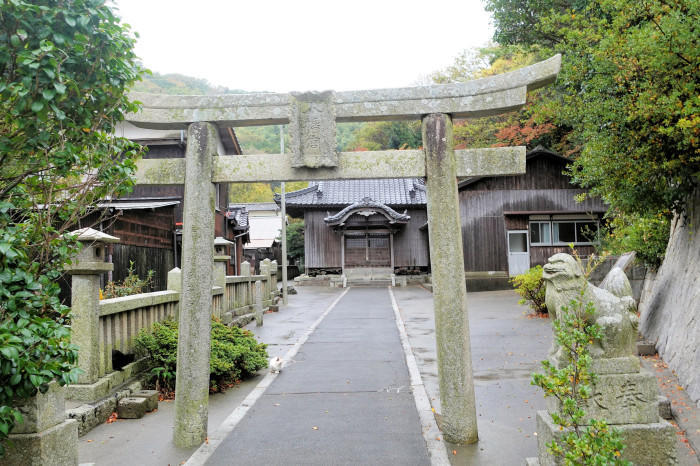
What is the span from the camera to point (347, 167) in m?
5.29

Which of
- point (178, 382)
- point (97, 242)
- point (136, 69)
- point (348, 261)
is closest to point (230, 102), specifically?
point (136, 69)

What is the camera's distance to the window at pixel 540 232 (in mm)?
23766

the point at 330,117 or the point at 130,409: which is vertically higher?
the point at 330,117

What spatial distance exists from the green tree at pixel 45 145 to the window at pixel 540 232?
23.2m

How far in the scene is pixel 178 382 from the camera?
5066 millimetres

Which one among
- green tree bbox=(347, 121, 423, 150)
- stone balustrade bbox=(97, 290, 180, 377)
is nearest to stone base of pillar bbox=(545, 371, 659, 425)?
stone balustrade bbox=(97, 290, 180, 377)

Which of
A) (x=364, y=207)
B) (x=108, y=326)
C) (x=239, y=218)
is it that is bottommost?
(x=108, y=326)

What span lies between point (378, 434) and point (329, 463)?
35.8 inches

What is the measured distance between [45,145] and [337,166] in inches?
111

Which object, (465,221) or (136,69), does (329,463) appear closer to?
(136,69)

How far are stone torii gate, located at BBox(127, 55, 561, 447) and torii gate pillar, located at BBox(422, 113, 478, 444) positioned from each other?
11mm

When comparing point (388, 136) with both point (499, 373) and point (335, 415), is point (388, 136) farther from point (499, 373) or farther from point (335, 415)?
point (335, 415)

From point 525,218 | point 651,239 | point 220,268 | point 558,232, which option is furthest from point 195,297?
point 558,232

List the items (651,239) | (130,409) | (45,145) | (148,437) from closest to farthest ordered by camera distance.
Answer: (45,145) → (148,437) → (130,409) → (651,239)
